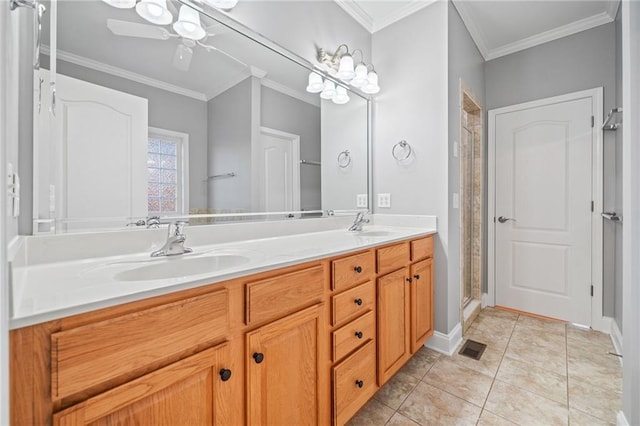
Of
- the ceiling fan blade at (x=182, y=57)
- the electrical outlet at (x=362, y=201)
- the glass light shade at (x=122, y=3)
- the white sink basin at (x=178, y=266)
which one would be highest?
the glass light shade at (x=122, y=3)

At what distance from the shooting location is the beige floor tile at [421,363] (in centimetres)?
175

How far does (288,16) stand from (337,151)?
2.93 feet

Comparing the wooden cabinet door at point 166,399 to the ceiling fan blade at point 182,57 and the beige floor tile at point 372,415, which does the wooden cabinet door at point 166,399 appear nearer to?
the beige floor tile at point 372,415

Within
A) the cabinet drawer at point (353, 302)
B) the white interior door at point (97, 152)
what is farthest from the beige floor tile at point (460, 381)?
the white interior door at point (97, 152)

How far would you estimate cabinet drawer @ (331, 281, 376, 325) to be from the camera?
1140mm

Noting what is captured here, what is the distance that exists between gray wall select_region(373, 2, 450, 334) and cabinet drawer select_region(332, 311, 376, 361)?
94 cm

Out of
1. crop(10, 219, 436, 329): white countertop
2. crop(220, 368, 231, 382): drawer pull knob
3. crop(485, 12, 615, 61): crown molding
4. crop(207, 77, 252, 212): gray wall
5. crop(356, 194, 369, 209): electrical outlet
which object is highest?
crop(485, 12, 615, 61): crown molding

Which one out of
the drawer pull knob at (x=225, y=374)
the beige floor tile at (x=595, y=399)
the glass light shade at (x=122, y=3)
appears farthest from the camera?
the beige floor tile at (x=595, y=399)

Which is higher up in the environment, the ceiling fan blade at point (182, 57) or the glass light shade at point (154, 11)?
the glass light shade at point (154, 11)

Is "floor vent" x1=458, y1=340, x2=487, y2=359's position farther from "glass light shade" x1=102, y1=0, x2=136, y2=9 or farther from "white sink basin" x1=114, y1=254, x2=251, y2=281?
"glass light shade" x1=102, y1=0, x2=136, y2=9

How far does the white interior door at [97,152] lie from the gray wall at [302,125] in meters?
0.66

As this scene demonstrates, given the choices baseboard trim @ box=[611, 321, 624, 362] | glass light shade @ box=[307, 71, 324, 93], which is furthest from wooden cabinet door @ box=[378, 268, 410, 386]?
baseboard trim @ box=[611, 321, 624, 362]

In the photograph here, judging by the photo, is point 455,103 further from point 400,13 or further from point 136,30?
point 136,30

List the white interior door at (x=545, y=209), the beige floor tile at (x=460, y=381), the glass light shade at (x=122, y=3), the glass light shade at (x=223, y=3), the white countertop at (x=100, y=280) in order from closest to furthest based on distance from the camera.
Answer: the white countertop at (x=100, y=280) < the glass light shade at (x=122, y=3) < the glass light shade at (x=223, y=3) < the beige floor tile at (x=460, y=381) < the white interior door at (x=545, y=209)
